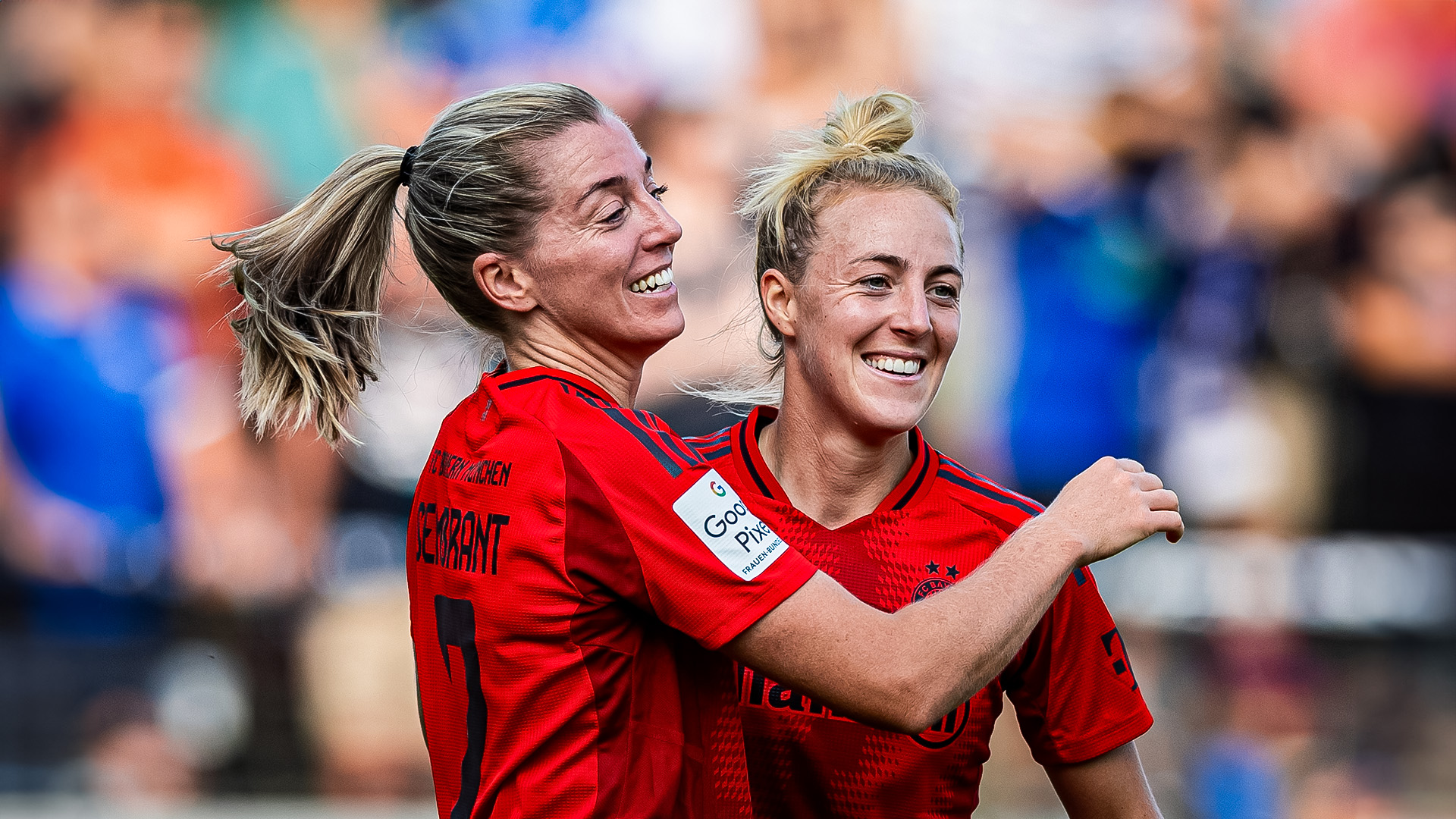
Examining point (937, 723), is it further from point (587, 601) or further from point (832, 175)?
point (832, 175)

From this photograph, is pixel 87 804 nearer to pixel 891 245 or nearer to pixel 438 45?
pixel 438 45

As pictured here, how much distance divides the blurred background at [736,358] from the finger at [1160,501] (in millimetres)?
4767

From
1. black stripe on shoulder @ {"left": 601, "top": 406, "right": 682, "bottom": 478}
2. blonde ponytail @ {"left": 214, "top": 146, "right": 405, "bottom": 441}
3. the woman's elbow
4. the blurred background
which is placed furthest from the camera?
the blurred background

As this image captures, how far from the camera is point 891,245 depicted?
2.50 meters

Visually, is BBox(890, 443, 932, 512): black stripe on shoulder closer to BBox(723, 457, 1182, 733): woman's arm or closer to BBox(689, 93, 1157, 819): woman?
BBox(689, 93, 1157, 819): woman

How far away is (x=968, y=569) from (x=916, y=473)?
22 cm

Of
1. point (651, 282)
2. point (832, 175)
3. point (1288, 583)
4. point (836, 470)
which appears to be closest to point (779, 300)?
point (832, 175)

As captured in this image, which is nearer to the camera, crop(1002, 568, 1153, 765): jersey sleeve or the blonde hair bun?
crop(1002, 568, 1153, 765): jersey sleeve

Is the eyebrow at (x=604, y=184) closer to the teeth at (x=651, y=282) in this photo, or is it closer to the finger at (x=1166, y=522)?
the teeth at (x=651, y=282)

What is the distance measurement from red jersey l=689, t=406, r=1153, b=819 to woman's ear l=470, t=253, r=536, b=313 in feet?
2.07

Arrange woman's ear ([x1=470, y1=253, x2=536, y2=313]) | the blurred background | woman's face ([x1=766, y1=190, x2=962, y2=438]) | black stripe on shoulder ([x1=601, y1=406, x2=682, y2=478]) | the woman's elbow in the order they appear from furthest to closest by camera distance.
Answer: the blurred background
woman's face ([x1=766, y1=190, x2=962, y2=438])
woman's ear ([x1=470, y1=253, x2=536, y2=313])
black stripe on shoulder ([x1=601, y1=406, x2=682, y2=478])
the woman's elbow

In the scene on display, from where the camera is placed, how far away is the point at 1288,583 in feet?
23.1

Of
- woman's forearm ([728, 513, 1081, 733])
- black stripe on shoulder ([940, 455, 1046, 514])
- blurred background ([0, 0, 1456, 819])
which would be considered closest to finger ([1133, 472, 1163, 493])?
woman's forearm ([728, 513, 1081, 733])

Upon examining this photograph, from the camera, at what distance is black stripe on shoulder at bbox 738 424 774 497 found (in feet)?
8.39
